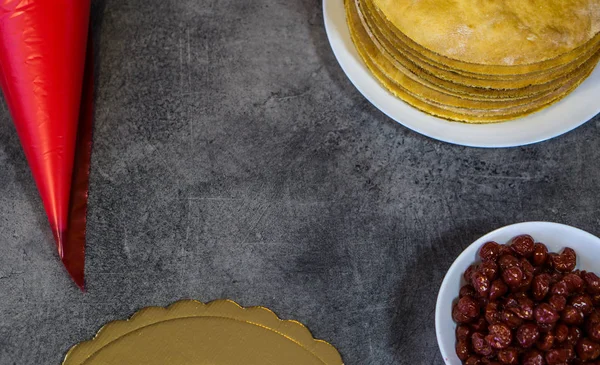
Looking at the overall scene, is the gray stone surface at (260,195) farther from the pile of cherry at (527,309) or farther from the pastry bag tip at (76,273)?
the pile of cherry at (527,309)

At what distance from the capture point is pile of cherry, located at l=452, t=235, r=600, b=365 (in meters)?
1.17

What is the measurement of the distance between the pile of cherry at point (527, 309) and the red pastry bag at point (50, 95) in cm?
72

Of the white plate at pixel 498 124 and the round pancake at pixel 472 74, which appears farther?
the white plate at pixel 498 124

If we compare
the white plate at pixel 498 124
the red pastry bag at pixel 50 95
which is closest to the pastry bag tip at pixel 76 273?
the red pastry bag at pixel 50 95

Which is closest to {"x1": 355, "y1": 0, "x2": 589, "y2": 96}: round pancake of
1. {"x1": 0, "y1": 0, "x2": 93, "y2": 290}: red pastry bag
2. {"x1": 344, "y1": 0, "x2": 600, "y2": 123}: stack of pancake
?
{"x1": 344, "y1": 0, "x2": 600, "y2": 123}: stack of pancake

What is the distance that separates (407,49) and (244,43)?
1.37ft

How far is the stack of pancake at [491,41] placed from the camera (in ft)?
3.81

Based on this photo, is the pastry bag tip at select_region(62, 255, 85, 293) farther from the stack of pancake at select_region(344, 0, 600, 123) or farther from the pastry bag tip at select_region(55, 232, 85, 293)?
the stack of pancake at select_region(344, 0, 600, 123)

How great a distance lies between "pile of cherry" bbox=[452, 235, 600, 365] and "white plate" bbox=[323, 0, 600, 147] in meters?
0.20

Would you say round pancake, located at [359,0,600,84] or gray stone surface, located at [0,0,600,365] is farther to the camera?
gray stone surface, located at [0,0,600,365]

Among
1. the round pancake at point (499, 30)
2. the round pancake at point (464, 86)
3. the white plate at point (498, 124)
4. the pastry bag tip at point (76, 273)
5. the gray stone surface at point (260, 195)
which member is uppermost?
the round pancake at point (499, 30)

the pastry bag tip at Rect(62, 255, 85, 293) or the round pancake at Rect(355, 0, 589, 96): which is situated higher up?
the round pancake at Rect(355, 0, 589, 96)

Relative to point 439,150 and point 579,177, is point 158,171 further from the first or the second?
point 579,177

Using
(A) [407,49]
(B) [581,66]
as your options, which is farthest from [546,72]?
(A) [407,49]
